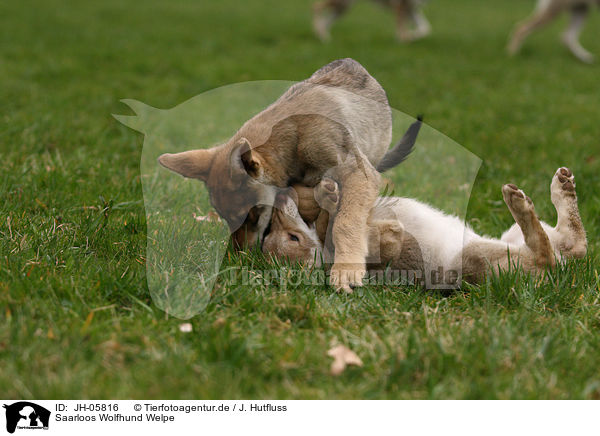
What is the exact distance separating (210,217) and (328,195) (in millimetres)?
818

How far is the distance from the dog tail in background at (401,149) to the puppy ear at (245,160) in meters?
1.13

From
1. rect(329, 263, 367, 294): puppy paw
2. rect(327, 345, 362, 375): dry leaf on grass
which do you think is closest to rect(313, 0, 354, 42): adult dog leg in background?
rect(329, 263, 367, 294): puppy paw

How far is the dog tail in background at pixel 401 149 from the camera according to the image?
13.4 ft

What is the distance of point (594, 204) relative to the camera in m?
4.51

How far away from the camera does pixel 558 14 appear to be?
1176 cm

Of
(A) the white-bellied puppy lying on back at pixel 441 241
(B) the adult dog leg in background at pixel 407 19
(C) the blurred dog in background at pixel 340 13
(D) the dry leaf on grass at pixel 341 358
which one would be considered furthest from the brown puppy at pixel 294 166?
(B) the adult dog leg in background at pixel 407 19

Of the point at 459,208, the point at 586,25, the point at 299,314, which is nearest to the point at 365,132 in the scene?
the point at 459,208

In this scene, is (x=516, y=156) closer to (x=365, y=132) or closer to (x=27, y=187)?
(x=365, y=132)

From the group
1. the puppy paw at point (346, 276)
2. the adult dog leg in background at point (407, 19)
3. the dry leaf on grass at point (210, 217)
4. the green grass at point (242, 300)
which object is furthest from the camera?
the adult dog leg in background at point (407, 19)

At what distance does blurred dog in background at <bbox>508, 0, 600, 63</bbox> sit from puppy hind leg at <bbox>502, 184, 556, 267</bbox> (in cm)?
931

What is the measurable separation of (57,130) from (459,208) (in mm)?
3646

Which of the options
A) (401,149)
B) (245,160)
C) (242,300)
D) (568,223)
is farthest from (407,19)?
(242,300)

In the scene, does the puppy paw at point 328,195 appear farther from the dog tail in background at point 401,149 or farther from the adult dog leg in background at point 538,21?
the adult dog leg in background at point 538,21
